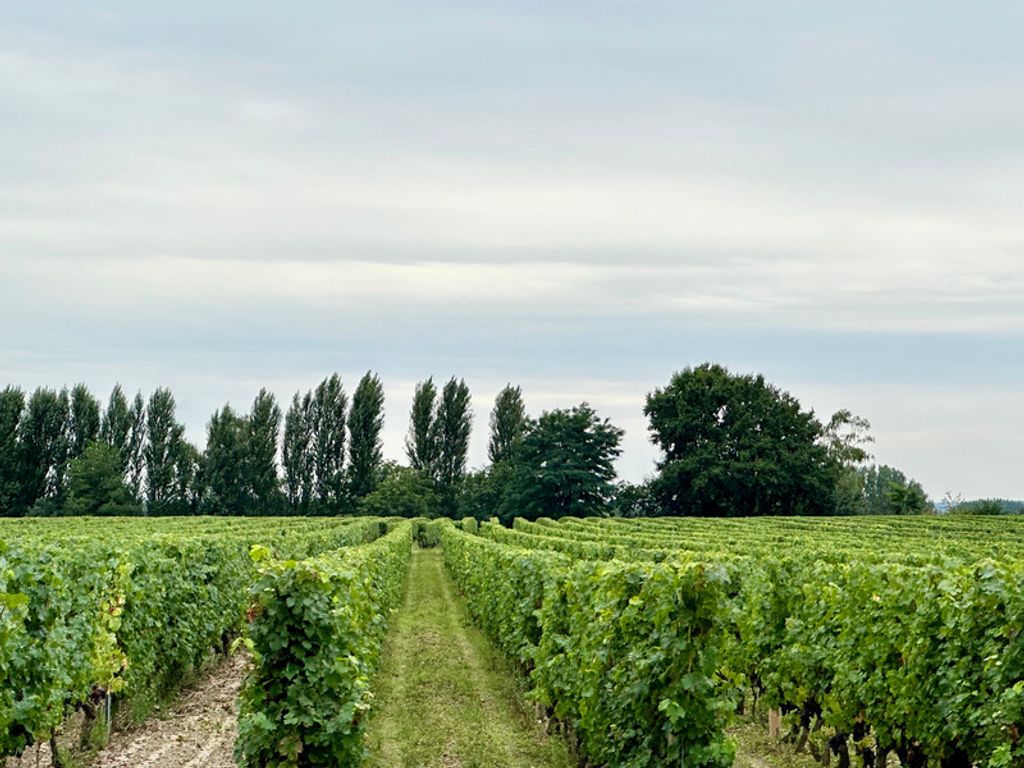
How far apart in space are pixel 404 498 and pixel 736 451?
2380 cm

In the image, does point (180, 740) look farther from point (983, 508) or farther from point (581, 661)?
point (983, 508)

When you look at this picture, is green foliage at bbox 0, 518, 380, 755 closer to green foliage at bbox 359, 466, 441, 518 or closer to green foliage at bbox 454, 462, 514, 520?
green foliage at bbox 359, 466, 441, 518

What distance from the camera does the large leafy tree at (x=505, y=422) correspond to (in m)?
96.9

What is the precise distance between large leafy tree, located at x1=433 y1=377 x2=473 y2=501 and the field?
7639cm

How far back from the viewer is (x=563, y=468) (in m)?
77.8

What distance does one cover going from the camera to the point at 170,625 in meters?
15.0

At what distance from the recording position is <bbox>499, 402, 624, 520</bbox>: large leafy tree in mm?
77812

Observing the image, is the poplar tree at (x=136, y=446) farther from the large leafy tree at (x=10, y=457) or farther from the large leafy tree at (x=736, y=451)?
the large leafy tree at (x=736, y=451)

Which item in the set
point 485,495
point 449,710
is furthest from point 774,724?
point 485,495

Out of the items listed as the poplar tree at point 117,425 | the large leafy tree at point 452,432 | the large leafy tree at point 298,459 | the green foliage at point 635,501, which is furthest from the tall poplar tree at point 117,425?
the green foliage at point 635,501

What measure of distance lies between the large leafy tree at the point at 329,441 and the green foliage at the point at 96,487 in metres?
15.2

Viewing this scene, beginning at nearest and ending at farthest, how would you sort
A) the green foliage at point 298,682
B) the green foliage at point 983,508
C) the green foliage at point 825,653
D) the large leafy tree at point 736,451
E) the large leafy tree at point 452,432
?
the green foliage at point 825,653 < the green foliage at point 298,682 < the green foliage at point 983,508 < the large leafy tree at point 736,451 < the large leafy tree at point 452,432

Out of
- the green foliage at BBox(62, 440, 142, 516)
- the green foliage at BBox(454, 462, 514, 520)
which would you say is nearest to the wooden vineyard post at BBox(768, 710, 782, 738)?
the green foliage at BBox(454, 462, 514, 520)

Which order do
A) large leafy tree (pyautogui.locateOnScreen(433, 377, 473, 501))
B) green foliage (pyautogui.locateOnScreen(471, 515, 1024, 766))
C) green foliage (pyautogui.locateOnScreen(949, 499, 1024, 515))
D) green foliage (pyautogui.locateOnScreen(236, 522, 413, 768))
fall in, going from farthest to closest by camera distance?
large leafy tree (pyautogui.locateOnScreen(433, 377, 473, 501))
green foliage (pyautogui.locateOnScreen(949, 499, 1024, 515))
green foliage (pyautogui.locateOnScreen(236, 522, 413, 768))
green foliage (pyautogui.locateOnScreen(471, 515, 1024, 766))
